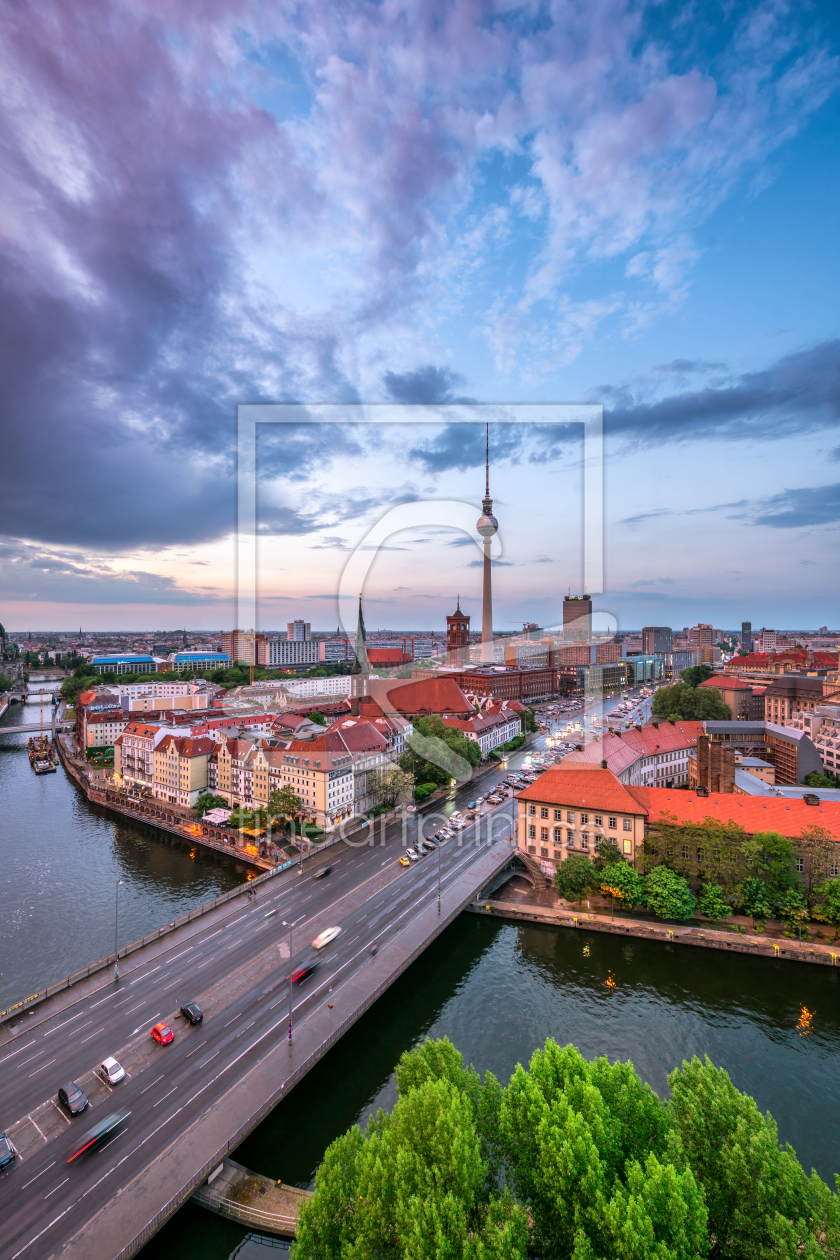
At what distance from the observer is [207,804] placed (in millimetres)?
36344

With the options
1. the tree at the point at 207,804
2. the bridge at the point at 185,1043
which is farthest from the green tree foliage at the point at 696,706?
the tree at the point at 207,804

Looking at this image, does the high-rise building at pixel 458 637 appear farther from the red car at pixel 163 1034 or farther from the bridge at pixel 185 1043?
the red car at pixel 163 1034

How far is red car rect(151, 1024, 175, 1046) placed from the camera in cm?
1529

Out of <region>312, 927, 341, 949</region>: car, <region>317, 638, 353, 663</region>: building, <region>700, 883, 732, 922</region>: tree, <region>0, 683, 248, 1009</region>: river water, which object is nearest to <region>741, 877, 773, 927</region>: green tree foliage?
<region>700, 883, 732, 922</region>: tree

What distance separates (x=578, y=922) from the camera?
76.4 feet

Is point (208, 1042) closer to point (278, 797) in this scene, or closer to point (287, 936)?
point (287, 936)

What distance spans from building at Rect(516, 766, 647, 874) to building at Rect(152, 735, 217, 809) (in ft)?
75.7

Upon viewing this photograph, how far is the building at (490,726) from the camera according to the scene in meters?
50.1

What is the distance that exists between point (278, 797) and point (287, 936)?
12.0 m

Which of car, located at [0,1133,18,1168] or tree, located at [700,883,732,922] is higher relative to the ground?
tree, located at [700,883,732,922]

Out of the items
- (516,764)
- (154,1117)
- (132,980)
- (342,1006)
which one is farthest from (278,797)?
(516,764)

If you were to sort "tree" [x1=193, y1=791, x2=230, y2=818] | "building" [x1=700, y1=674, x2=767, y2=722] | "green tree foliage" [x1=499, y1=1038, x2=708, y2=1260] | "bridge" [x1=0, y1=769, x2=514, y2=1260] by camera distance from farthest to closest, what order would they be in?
"building" [x1=700, y1=674, x2=767, y2=722], "tree" [x1=193, y1=791, x2=230, y2=818], "bridge" [x1=0, y1=769, x2=514, y2=1260], "green tree foliage" [x1=499, y1=1038, x2=708, y2=1260]

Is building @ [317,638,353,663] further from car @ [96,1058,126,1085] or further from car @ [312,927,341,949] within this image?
car @ [96,1058,126,1085]

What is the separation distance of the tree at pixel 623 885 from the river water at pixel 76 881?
60.4 feet
